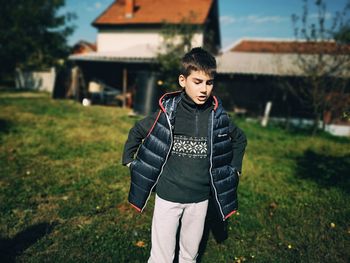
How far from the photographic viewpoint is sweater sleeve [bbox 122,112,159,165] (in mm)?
2279

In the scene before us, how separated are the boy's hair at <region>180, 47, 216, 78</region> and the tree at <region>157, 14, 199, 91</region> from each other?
11.0 meters

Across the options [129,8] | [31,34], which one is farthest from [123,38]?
[31,34]

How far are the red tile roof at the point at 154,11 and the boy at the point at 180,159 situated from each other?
19.8 meters

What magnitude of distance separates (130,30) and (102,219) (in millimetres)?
20760

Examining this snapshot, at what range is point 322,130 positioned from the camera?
12195 millimetres

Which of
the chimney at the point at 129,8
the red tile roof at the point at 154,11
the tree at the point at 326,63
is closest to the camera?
the tree at the point at 326,63

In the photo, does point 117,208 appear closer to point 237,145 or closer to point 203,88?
point 237,145

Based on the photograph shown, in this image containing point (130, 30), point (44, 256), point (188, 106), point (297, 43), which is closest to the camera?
point (188, 106)

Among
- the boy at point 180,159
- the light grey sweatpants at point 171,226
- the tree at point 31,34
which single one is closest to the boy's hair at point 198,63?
the boy at point 180,159

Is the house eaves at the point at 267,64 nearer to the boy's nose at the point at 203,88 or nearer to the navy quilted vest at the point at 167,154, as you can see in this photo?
the navy quilted vest at the point at 167,154

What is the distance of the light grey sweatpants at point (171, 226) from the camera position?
7.38 feet

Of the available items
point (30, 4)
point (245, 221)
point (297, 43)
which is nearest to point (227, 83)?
point (297, 43)

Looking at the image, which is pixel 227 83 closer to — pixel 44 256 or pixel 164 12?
pixel 164 12

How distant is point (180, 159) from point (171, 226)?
539mm
